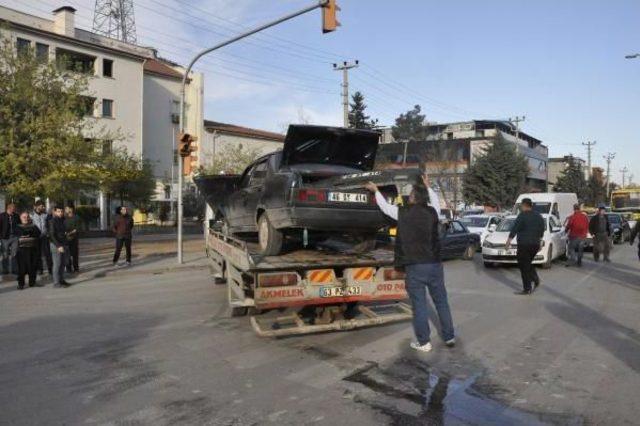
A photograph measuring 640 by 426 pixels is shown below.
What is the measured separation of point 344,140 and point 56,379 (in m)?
4.95

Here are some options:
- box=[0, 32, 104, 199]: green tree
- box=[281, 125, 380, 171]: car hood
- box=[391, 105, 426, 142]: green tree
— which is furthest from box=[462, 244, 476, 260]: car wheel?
box=[391, 105, 426, 142]: green tree

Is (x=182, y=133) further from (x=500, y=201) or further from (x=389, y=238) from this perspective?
(x=500, y=201)

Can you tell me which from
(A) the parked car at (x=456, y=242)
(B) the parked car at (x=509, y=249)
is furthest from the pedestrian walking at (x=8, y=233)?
(B) the parked car at (x=509, y=249)

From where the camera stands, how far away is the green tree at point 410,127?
252 ft

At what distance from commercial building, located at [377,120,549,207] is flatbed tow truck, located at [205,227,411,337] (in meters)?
32.6

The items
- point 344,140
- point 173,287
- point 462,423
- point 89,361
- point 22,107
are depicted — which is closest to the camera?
point 462,423

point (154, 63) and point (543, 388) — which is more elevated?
point (154, 63)

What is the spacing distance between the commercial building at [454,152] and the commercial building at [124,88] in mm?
17870

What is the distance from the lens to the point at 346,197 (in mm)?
7562

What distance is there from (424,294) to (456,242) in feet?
38.5

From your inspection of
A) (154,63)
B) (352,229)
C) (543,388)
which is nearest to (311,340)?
(352,229)

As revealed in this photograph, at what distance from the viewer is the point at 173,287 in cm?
1241

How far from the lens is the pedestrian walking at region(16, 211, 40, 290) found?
12.1m

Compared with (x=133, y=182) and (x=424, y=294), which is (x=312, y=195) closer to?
(x=424, y=294)
